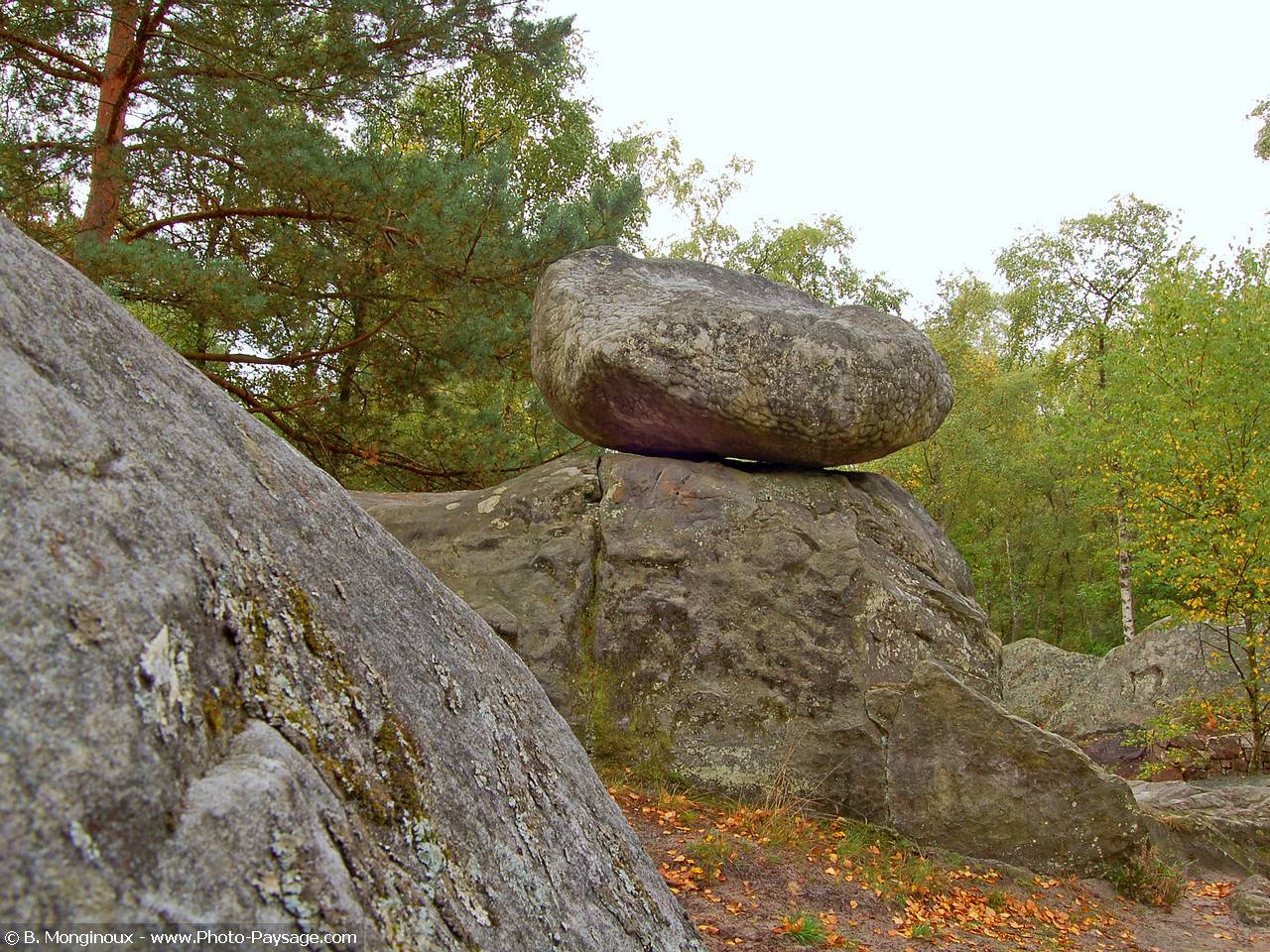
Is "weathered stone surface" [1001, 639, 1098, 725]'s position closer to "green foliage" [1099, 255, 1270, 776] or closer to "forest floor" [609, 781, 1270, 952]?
"green foliage" [1099, 255, 1270, 776]

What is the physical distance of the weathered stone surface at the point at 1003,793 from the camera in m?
5.60

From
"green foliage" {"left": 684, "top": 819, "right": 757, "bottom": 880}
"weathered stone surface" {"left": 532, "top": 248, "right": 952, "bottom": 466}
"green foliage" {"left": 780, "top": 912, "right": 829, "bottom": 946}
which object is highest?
"weathered stone surface" {"left": 532, "top": 248, "right": 952, "bottom": 466}

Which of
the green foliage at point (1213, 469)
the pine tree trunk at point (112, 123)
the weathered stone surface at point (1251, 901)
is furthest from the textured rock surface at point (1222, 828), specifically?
the pine tree trunk at point (112, 123)

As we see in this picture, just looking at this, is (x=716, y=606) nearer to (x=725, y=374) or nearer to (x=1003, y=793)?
(x=725, y=374)

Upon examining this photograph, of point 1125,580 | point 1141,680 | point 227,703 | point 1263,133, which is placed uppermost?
point 1263,133

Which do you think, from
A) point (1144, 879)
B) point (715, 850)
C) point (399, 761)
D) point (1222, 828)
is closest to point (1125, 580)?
point (1222, 828)

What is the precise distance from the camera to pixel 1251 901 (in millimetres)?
5766

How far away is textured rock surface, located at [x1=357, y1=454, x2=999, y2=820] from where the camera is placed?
619cm

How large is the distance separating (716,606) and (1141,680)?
25.9 ft

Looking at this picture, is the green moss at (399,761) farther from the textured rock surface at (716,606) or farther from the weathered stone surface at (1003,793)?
the weathered stone surface at (1003,793)

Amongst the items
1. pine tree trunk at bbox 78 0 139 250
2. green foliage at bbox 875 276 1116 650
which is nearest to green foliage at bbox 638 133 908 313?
green foliage at bbox 875 276 1116 650

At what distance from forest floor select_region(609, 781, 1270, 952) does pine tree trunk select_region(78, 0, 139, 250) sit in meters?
6.77

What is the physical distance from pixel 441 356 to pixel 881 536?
486cm

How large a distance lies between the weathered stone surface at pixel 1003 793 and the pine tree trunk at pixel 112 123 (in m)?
7.86
